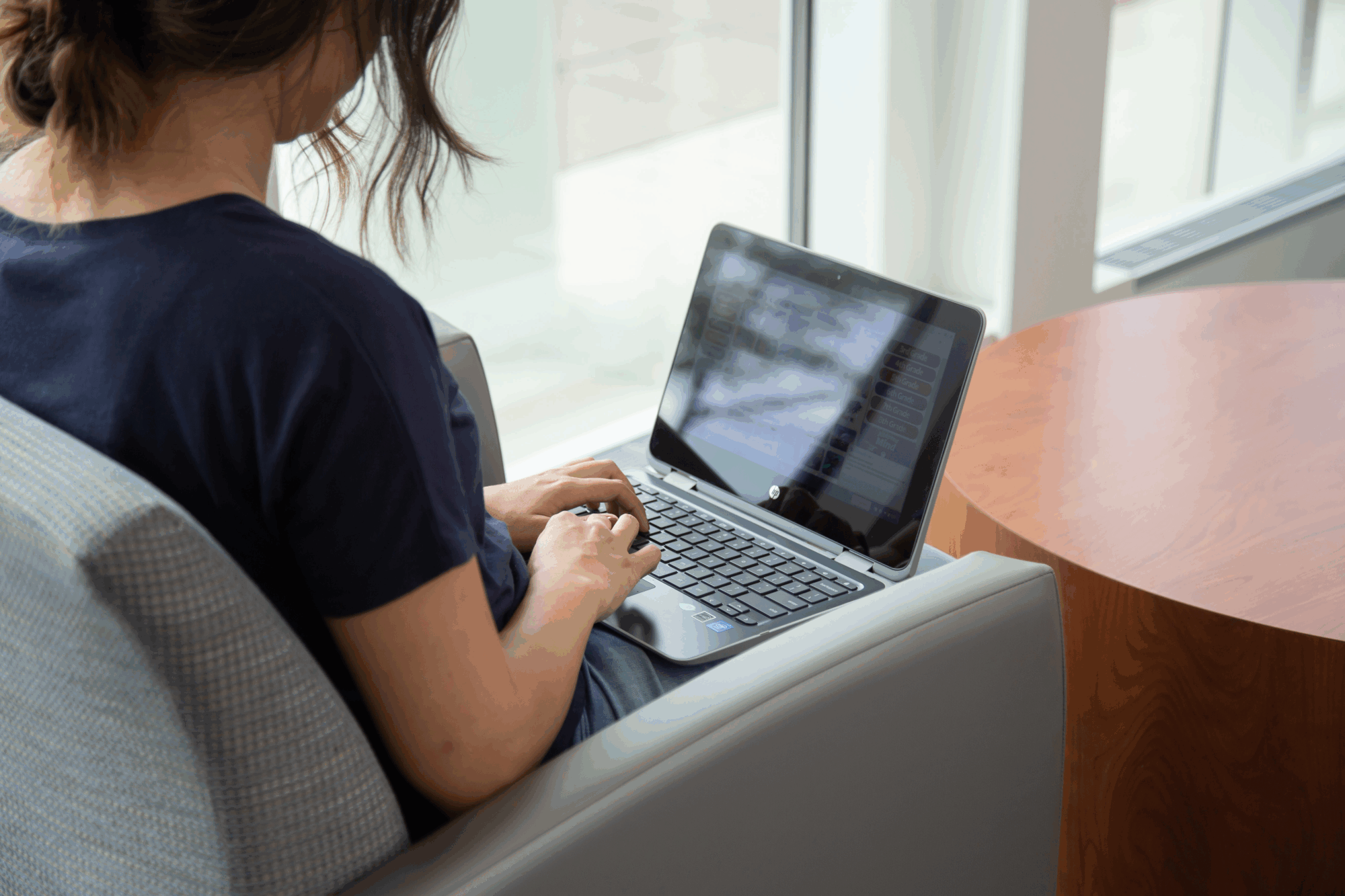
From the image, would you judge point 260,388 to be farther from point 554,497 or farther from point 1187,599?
point 1187,599

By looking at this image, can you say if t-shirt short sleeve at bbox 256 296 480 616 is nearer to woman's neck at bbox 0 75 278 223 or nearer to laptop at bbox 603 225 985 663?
woman's neck at bbox 0 75 278 223

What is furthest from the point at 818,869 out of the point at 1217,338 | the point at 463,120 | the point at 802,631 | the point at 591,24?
the point at 591,24

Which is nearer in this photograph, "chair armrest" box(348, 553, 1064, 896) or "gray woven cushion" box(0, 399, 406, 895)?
"gray woven cushion" box(0, 399, 406, 895)

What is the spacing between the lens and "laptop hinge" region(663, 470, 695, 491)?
1280 mm

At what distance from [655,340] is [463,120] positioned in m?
0.75

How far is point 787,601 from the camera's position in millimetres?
1075

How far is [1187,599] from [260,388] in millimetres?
910

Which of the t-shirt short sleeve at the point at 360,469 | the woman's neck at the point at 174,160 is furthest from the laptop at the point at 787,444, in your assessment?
the woman's neck at the point at 174,160

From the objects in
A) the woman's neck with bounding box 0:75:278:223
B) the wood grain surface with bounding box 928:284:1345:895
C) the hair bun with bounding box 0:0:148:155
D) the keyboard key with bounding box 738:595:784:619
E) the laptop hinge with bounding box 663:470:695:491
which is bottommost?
the wood grain surface with bounding box 928:284:1345:895

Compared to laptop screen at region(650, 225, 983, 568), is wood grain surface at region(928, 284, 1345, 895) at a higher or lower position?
lower

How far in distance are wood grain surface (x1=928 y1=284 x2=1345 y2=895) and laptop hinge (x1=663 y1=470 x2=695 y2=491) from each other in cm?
34

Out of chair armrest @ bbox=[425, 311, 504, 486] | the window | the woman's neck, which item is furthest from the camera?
the window

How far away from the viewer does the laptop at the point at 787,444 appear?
1075 millimetres

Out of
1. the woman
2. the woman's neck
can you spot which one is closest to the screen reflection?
the woman
